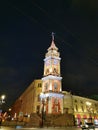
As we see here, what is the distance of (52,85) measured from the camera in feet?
158

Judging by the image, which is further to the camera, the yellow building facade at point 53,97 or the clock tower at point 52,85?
the yellow building facade at point 53,97

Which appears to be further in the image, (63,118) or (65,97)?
(65,97)

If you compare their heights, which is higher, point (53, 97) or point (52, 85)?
point (52, 85)

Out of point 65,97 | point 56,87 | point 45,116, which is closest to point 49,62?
point 56,87

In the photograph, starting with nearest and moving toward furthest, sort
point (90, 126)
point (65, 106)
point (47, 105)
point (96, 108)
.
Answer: point (90, 126) < point (47, 105) < point (65, 106) < point (96, 108)

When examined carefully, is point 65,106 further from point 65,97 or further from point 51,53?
point 51,53

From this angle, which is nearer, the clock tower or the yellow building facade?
the clock tower

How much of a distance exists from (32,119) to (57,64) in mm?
24249

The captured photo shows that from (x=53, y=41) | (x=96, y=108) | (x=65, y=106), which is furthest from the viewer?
(x=96, y=108)

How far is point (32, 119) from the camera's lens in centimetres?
3297

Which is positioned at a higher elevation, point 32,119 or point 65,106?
point 65,106

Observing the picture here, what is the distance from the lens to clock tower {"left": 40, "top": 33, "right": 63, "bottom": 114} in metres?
45.9

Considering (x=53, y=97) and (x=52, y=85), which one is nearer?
(x=53, y=97)

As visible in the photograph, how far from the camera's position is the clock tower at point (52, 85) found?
45.9m
